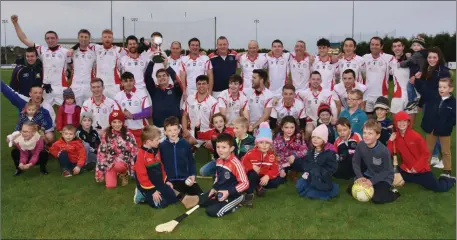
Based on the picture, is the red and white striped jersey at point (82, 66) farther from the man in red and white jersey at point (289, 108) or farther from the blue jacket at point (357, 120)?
the blue jacket at point (357, 120)

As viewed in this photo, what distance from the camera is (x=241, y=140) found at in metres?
5.64

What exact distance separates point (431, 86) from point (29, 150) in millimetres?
5948

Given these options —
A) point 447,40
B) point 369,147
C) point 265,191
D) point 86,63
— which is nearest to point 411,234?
point 369,147

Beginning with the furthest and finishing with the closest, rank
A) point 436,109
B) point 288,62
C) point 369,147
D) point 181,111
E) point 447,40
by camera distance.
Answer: point 447,40
point 288,62
point 181,111
point 436,109
point 369,147

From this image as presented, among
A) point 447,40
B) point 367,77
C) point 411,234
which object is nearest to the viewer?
point 411,234

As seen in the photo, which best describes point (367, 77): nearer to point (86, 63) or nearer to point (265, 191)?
point (265, 191)

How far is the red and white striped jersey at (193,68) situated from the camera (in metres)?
7.93

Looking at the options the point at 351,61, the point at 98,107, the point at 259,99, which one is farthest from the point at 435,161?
the point at 98,107

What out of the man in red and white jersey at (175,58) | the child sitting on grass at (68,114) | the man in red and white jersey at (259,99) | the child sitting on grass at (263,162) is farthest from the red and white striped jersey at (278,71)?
the child sitting on grass at (68,114)

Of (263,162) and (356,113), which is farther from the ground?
(356,113)

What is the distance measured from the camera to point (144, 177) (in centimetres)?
467

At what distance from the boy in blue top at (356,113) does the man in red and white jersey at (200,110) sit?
2089mm

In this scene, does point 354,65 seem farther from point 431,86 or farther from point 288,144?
point 288,144

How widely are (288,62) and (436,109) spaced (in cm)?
300
